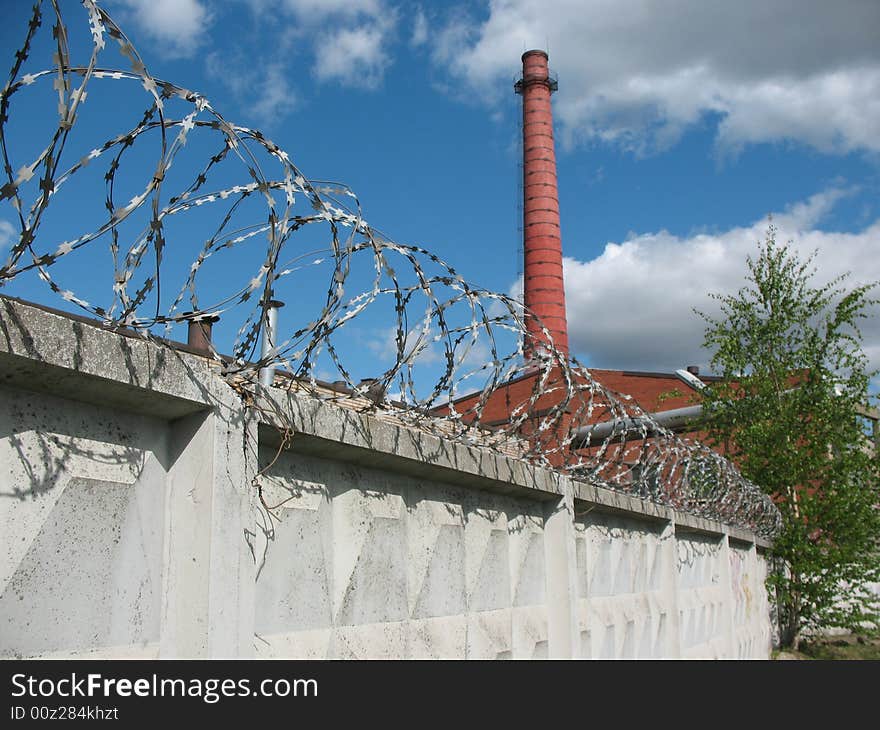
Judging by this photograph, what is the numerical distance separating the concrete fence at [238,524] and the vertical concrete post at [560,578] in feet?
0.04

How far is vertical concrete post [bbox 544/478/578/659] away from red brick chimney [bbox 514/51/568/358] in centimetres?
2501

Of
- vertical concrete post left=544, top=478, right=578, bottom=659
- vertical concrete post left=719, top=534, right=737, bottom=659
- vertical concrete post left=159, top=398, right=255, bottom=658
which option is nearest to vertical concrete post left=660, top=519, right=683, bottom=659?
vertical concrete post left=719, top=534, right=737, bottom=659

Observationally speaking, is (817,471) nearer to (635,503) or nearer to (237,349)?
(635,503)

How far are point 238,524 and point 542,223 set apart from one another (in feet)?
99.4

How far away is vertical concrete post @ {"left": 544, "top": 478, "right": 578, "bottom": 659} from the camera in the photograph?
601cm

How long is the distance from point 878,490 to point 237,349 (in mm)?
12767

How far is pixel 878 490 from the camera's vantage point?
1380 centimetres

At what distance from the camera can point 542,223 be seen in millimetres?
32812

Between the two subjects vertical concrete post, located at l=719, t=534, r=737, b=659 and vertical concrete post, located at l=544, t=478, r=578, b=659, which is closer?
vertical concrete post, located at l=544, t=478, r=578, b=659

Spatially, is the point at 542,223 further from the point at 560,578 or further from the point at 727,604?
the point at 560,578

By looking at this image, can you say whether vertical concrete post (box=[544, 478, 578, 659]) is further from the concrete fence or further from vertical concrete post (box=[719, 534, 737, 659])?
vertical concrete post (box=[719, 534, 737, 659])

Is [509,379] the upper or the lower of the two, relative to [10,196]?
upper
